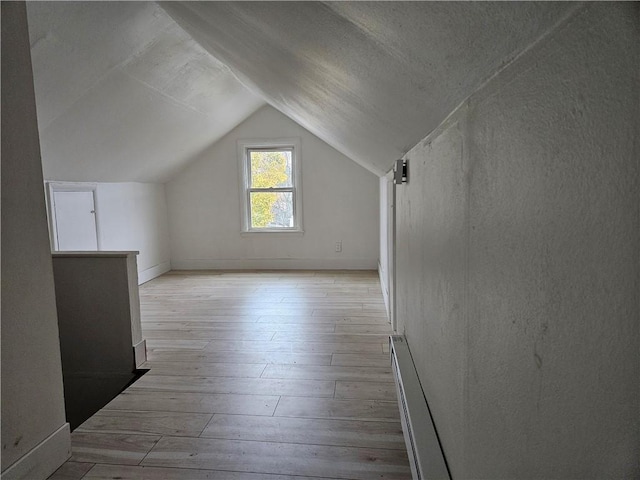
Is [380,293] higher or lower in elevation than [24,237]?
lower

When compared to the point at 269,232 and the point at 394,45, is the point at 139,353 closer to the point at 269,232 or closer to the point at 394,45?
the point at 394,45

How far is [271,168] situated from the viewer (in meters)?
5.66

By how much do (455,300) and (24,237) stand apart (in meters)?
1.55

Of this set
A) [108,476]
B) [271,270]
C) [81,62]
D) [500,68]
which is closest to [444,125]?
[500,68]

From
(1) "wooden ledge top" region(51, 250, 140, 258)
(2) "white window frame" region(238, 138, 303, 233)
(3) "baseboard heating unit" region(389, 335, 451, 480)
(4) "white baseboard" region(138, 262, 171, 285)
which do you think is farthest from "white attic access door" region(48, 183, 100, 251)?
(3) "baseboard heating unit" region(389, 335, 451, 480)

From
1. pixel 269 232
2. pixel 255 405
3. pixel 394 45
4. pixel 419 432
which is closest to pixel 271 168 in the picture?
pixel 269 232

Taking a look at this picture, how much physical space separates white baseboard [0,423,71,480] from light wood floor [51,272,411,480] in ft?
0.13

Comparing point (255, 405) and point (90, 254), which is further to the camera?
point (90, 254)

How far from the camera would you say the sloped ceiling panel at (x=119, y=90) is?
2.24 metres

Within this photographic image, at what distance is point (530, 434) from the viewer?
521 mm

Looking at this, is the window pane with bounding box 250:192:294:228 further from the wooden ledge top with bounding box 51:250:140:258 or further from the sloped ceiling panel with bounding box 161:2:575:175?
the sloped ceiling panel with bounding box 161:2:575:175

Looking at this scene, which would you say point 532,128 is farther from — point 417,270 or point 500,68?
point 417,270

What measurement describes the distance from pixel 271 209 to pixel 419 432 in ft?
15.6

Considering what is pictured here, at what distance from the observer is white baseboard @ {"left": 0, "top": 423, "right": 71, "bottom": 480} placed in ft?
4.68
